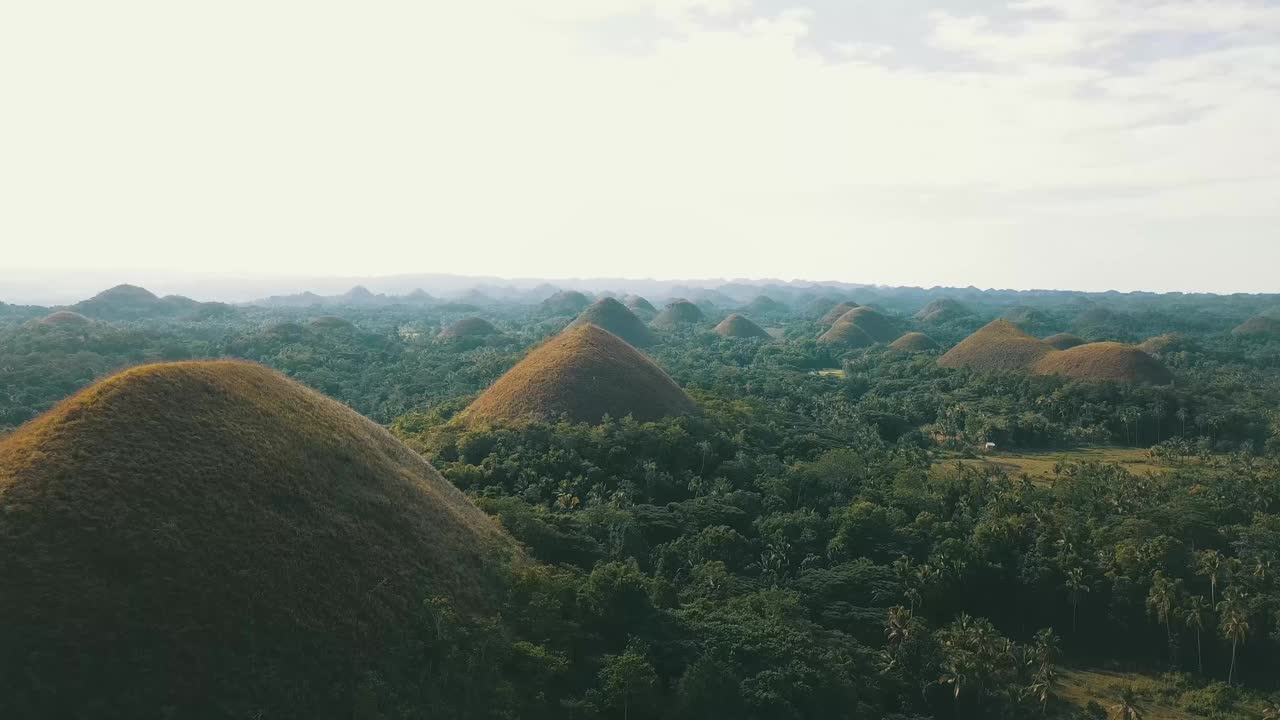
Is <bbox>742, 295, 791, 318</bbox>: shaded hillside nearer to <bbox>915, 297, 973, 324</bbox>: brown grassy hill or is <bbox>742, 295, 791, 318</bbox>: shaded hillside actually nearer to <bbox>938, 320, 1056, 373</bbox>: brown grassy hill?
<bbox>915, 297, 973, 324</bbox>: brown grassy hill

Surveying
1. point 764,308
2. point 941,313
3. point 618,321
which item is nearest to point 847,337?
point 618,321

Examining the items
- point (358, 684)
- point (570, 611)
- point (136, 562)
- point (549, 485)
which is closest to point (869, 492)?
point (549, 485)

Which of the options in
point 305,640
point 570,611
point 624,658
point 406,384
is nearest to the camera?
point 305,640

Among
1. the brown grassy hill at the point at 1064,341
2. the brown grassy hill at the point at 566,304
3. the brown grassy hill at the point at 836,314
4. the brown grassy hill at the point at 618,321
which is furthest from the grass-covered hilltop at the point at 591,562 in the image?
the brown grassy hill at the point at 566,304

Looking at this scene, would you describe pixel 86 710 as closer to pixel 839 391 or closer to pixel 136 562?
pixel 136 562

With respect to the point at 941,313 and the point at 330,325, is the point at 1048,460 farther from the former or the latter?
the point at 941,313
